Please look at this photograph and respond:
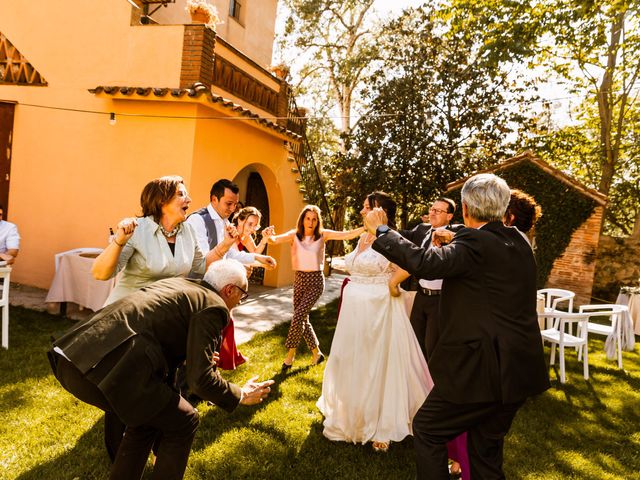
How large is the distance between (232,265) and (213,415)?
2221mm

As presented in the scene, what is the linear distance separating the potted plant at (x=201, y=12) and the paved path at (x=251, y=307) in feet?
17.3

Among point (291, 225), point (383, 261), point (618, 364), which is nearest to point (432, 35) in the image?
point (291, 225)

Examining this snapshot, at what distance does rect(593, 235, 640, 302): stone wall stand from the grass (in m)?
11.3

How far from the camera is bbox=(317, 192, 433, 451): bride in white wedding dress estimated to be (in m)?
3.72

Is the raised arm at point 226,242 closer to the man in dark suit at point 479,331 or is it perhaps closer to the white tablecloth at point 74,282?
the man in dark suit at point 479,331

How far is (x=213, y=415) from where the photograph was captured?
4.04 metres

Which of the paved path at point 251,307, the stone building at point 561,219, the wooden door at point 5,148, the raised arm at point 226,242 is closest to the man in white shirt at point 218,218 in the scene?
the raised arm at point 226,242

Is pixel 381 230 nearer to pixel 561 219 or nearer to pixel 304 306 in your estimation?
pixel 304 306

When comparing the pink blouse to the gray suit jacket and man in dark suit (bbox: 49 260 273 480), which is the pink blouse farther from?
the gray suit jacket

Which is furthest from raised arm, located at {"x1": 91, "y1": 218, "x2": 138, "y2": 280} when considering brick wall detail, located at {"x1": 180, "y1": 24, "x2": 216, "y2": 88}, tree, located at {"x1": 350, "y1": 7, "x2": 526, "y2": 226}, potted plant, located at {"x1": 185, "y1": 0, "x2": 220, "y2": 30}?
tree, located at {"x1": 350, "y1": 7, "x2": 526, "y2": 226}

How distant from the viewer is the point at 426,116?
1374cm

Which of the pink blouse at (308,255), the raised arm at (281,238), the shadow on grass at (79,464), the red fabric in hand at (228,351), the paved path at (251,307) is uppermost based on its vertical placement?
the raised arm at (281,238)

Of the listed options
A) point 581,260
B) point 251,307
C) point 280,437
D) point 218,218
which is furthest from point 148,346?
point 581,260

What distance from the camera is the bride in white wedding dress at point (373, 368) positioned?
372cm
